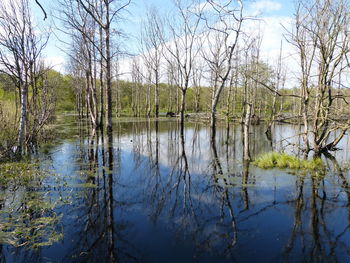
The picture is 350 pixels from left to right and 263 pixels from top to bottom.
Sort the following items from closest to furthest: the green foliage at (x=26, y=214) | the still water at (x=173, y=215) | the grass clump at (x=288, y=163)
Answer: the still water at (x=173, y=215), the green foliage at (x=26, y=214), the grass clump at (x=288, y=163)

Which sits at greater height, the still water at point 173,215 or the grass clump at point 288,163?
the grass clump at point 288,163

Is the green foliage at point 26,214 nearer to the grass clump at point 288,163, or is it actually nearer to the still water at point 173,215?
the still water at point 173,215

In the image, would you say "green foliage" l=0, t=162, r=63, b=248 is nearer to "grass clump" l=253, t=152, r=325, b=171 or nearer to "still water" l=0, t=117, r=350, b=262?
"still water" l=0, t=117, r=350, b=262

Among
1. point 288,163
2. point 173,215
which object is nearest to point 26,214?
point 173,215

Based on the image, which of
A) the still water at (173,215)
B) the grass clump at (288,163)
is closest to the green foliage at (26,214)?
the still water at (173,215)

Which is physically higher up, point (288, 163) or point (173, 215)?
point (288, 163)

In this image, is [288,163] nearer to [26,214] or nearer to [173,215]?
[173,215]

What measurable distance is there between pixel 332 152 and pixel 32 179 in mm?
11909

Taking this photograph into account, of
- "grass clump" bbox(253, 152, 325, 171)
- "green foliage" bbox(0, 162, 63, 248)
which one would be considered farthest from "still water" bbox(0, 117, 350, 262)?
"grass clump" bbox(253, 152, 325, 171)

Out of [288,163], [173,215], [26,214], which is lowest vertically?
[173,215]

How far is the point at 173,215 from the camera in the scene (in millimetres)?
4660

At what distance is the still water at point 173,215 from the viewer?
3457 millimetres

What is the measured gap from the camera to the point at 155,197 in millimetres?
5590

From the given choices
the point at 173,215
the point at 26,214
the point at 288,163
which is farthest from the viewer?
the point at 288,163
